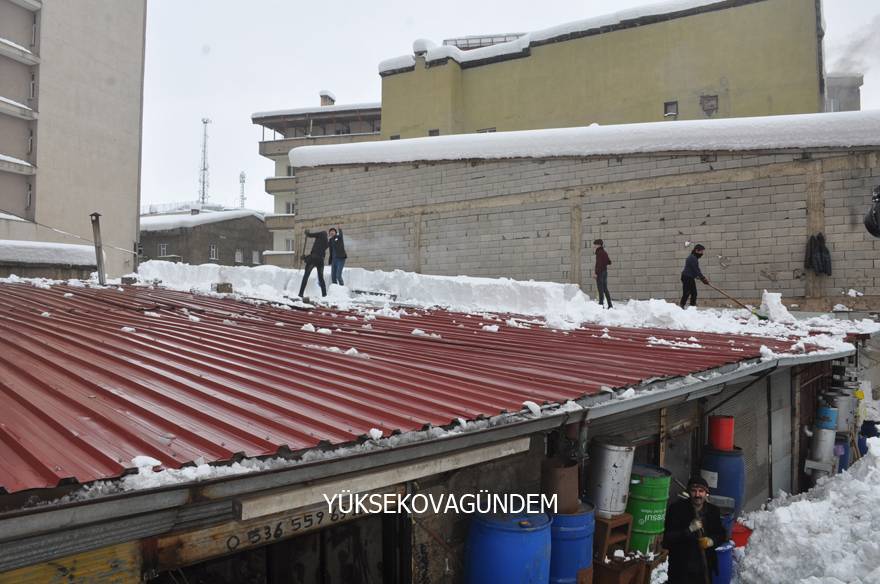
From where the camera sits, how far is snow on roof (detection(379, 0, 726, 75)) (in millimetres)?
24953

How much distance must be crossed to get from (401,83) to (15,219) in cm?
1778

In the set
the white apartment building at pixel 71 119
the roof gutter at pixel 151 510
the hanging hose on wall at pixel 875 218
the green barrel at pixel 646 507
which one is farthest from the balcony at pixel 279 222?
the roof gutter at pixel 151 510

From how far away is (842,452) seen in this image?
35.1 ft

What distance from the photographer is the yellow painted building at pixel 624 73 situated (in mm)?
23031

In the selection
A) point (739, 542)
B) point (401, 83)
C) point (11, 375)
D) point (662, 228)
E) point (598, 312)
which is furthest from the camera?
point (401, 83)

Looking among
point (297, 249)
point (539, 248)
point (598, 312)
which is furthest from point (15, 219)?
point (598, 312)

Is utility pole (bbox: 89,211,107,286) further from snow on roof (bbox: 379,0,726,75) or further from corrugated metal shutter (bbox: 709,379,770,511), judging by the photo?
snow on roof (bbox: 379,0,726,75)

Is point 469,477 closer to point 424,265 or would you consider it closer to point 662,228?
point 662,228

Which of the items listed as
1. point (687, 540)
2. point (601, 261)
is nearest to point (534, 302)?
point (601, 261)

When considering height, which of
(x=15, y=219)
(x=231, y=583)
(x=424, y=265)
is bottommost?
(x=231, y=583)

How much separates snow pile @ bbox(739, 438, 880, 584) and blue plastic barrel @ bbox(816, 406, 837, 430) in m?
2.31

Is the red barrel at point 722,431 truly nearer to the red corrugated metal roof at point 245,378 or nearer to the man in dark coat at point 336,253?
the red corrugated metal roof at point 245,378

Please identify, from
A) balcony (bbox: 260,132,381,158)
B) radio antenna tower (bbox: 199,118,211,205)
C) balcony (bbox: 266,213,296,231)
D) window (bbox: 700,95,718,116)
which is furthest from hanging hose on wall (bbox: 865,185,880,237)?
radio antenna tower (bbox: 199,118,211,205)

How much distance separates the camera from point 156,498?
214 centimetres
